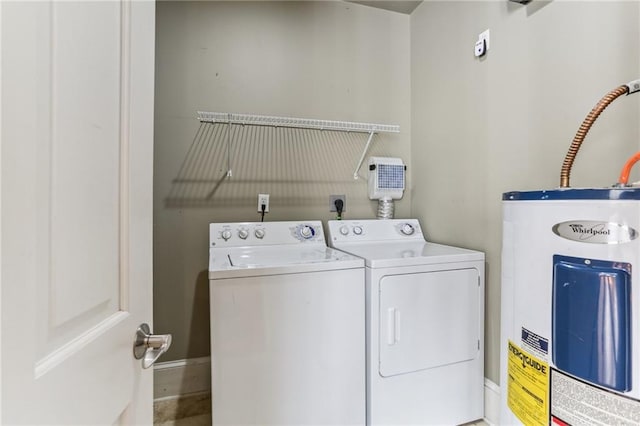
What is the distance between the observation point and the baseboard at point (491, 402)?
1582 mm

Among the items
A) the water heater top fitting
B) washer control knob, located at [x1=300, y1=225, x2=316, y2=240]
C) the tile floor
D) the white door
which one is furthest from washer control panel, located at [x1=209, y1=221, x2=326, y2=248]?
the white door

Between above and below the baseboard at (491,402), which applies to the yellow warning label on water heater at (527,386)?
above

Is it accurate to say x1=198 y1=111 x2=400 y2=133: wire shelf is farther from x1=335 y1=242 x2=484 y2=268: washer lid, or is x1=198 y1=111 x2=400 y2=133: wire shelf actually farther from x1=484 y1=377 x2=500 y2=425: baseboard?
x1=484 y1=377 x2=500 y2=425: baseboard

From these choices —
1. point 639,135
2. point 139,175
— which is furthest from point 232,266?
point 639,135

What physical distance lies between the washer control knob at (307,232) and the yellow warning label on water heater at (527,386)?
1203mm

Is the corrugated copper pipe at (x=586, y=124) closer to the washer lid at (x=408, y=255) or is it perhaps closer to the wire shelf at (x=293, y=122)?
the washer lid at (x=408, y=255)

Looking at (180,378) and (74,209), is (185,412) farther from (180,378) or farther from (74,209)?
(74,209)

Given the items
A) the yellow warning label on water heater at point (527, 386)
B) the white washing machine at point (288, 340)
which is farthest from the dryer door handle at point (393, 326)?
the yellow warning label on water heater at point (527, 386)

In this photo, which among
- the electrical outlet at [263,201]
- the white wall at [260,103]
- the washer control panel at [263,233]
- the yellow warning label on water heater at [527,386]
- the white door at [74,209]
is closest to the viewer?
the white door at [74,209]

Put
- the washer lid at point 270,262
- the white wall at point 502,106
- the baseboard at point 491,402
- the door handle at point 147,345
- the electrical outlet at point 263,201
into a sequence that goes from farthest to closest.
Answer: the electrical outlet at point 263,201 < the baseboard at point 491,402 < the washer lid at point 270,262 < the white wall at point 502,106 < the door handle at point 147,345

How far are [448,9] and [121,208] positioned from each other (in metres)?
2.27

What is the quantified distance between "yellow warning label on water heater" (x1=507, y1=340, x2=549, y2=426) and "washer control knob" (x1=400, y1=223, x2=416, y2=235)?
118 centimetres

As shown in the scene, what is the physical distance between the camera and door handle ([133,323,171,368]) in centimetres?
63

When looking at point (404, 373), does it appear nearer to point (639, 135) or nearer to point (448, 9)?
point (639, 135)
